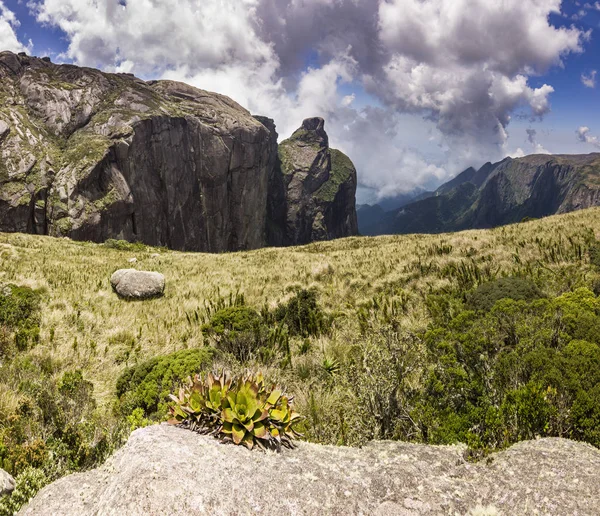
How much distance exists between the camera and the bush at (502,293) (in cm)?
779

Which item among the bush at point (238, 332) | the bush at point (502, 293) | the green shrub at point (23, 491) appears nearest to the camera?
the green shrub at point (23, 491)

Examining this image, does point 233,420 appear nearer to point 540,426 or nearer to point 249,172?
point 540,426

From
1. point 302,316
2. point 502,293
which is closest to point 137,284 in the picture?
point 302,316

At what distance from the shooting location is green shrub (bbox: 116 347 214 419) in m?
5.48

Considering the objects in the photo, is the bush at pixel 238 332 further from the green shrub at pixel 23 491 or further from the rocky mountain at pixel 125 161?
the rocky mountain at pixel 125 161

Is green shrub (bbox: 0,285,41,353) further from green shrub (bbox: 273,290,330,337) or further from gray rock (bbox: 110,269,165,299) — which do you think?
green shrub (bbox: 273,290,330,337)

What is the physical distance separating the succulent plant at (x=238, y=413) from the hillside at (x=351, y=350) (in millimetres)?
1292

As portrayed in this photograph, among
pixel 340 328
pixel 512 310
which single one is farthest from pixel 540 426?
pixel 340 328

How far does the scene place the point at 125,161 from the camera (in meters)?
82.4

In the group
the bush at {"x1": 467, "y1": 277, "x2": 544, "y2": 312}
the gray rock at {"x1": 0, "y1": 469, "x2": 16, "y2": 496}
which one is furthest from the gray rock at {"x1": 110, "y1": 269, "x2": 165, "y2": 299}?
the bush at {"x1": 467, "y1": 277, "x2": 544, "y2": 312}

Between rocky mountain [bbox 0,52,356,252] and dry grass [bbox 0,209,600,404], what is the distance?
63.7m

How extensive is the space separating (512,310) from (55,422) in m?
7.09

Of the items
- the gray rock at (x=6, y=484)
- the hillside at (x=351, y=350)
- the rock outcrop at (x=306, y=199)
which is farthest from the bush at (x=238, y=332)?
the rock outcrop at (x=306, y=199)

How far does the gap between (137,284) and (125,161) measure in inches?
3207
